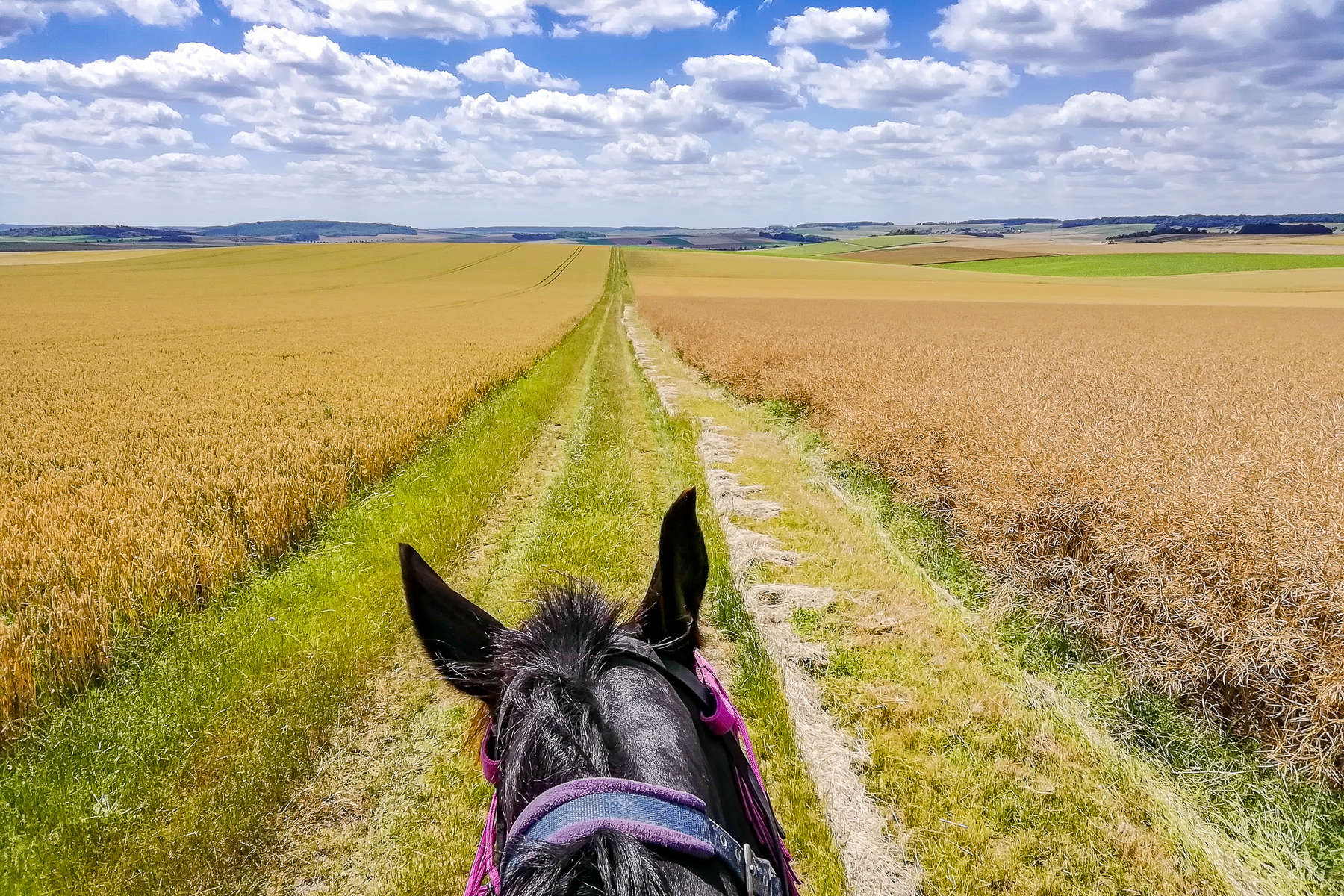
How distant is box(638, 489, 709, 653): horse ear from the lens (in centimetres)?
148

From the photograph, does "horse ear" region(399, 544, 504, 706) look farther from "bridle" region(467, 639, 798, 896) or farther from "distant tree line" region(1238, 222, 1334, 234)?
"distant tree line" region(1238, 222, 1334, 234)

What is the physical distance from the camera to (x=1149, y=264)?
81.7 m

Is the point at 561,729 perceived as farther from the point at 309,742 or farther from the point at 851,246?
the point at 851,246

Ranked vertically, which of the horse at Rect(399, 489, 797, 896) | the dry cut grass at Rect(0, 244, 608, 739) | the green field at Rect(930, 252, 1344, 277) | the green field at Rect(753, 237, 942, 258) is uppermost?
the green field at Rect(753, 237, 942, 258)

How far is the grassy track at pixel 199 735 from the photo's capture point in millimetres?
2842

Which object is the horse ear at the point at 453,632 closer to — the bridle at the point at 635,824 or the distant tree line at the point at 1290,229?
the bridle at the point at 635,824

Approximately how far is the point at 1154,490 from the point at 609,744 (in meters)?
5.40

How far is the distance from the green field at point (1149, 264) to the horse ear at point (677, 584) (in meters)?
89.1

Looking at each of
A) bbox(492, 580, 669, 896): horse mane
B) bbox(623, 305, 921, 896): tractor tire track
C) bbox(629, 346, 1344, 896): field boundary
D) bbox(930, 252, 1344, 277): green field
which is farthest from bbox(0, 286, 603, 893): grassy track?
bbox(930, 252, 1344, 277): green field

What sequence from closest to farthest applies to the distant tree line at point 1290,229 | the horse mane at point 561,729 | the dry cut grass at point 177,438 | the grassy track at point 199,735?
the horse mane at point 561,729 → the grassy track at point 199,735 → the dry cut grass at point 177,438 → the distant tree line at point 1290,229

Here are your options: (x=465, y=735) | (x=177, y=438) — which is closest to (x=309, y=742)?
(x=465, y=735)

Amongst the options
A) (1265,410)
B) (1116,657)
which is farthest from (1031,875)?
(1265,410)

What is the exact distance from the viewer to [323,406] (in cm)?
1132

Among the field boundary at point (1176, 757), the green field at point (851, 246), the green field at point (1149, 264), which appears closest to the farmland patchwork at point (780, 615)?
the field boundary at point (1176, 757)
